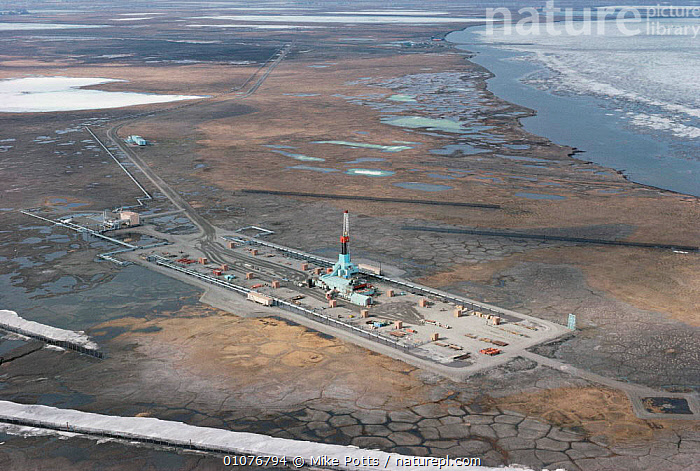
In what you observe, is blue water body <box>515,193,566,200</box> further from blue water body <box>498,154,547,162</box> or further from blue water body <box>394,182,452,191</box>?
blue water body <box>498,154,547,162</box>

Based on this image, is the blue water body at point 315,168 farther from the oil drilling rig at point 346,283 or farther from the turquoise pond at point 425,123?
the oil drilling rig at point 346,283

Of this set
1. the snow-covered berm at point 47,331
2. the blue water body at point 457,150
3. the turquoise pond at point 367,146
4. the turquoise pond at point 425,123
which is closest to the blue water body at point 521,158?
the blue water body at point 457,150

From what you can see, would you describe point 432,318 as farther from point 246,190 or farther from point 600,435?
point 246,190

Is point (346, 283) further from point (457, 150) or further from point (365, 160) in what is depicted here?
point (457, 150)

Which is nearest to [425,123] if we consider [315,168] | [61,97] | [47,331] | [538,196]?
[315,168]

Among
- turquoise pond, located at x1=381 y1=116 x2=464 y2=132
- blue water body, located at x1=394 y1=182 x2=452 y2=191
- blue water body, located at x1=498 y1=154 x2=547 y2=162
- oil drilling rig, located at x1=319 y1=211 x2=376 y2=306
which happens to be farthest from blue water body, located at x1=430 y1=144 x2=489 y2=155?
oil drilling rig, located at x1=319 y1=211 x2=376 y2=306

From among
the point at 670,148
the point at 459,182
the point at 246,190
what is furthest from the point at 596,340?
the point at 670,148
